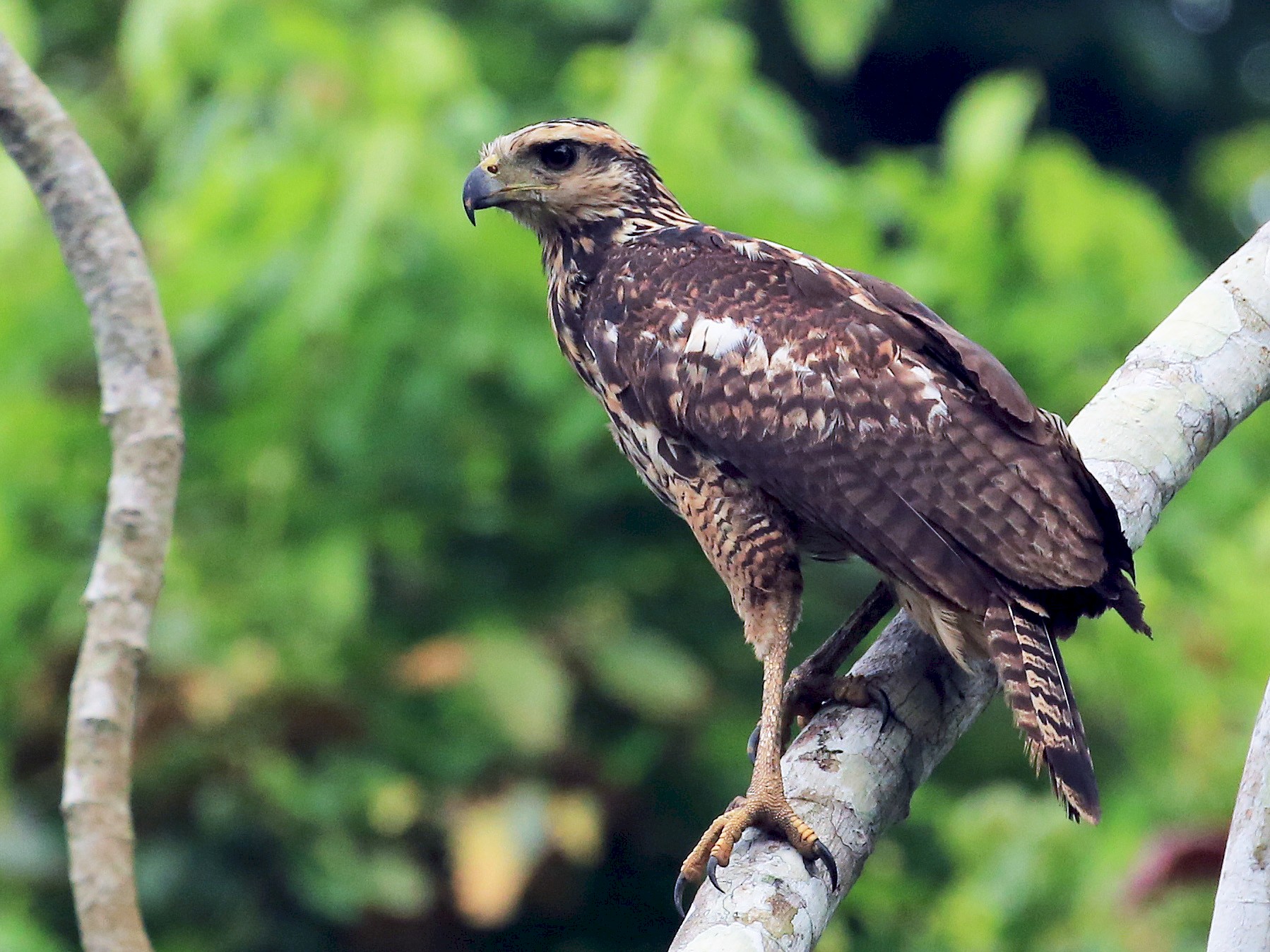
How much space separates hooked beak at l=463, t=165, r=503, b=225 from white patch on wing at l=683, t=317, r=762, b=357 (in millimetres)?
741

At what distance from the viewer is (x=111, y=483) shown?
3129 mm

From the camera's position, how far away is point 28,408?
18.4ft

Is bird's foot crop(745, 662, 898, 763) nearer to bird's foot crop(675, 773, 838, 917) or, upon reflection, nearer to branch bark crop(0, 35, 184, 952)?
bird's foot crop(675, 773, 838, 917)

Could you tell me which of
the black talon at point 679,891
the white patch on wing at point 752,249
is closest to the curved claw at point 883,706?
the black talon at point 679,891

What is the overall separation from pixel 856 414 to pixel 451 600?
2.30m

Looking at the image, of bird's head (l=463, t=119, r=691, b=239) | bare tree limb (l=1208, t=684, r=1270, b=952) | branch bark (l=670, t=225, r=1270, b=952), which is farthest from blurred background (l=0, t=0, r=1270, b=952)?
bare tree limb (l=1208, t=684, r=1270, b=952)

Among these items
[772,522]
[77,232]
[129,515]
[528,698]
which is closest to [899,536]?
[772,522]

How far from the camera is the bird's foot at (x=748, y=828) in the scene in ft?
8.93

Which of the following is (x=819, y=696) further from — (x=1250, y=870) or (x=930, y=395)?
(x=1250, y=870)

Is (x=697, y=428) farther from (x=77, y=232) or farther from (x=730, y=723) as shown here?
(x=730, y=723)

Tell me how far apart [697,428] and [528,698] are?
5.70ft

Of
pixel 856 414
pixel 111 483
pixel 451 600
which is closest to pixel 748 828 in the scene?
pixel 856 414

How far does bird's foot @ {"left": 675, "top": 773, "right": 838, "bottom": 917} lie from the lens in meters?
2.72

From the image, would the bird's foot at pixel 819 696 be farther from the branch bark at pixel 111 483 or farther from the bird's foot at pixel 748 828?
the branch bark at pixel 111 483
